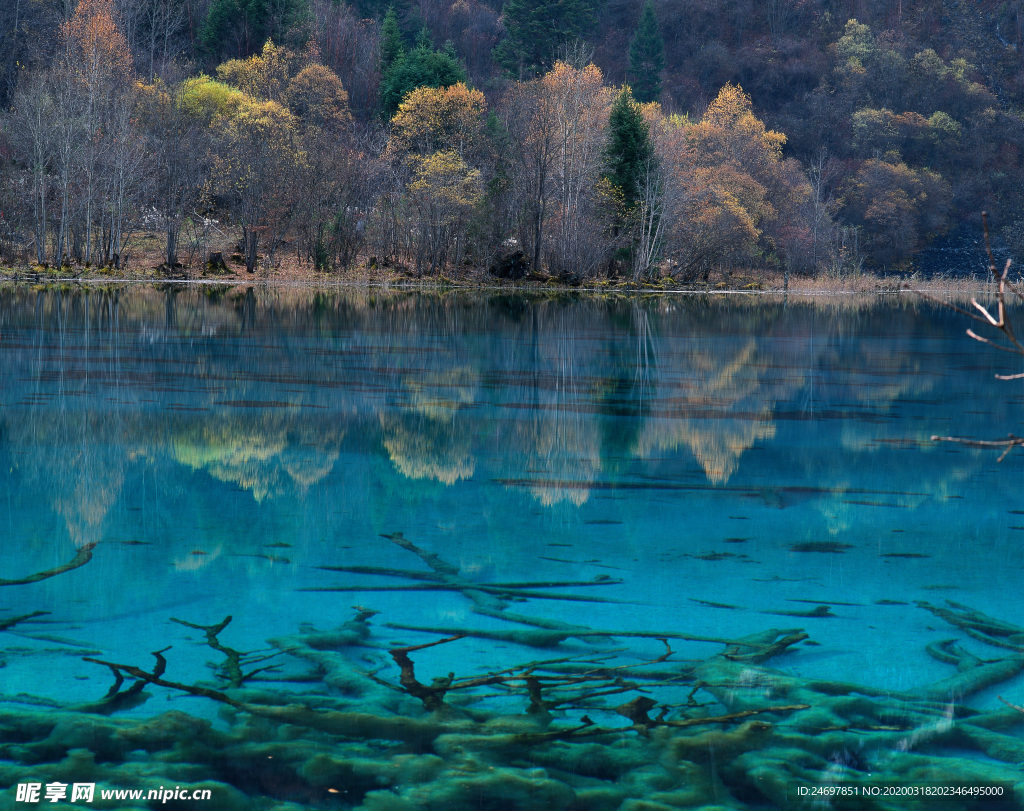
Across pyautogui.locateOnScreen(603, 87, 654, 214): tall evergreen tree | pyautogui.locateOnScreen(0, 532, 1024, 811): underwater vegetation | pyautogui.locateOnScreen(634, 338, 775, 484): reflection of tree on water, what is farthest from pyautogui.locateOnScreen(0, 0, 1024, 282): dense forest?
pyautogui.locateOnScreen(0, 532, 1024, 811): underwater vegetation

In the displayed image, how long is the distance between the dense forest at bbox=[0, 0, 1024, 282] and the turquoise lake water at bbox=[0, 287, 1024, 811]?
39.5m

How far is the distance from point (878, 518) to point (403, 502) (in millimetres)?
3484

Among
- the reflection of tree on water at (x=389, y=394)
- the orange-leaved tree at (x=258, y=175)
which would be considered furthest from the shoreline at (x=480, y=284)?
the reflection of tree on water at (x=389, y=394)

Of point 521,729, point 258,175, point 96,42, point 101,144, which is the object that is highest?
point 96,42

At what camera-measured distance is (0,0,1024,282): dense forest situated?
2031 inches

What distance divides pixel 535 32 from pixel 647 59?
39.6ft

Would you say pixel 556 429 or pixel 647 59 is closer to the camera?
pixel 556 429

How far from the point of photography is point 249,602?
5.50 m

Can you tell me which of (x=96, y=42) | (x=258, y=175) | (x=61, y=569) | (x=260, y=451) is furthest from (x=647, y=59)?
(x=61, y=569)

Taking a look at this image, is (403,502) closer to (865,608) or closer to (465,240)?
(865,608)

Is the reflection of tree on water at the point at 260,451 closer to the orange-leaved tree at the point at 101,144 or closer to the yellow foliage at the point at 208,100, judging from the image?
the orange-leaved tree at the point at 101,144

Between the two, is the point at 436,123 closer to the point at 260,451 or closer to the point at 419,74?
the point at 419,74

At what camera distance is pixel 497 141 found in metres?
61.9

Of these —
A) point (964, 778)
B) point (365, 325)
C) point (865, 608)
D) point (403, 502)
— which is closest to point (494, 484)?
point (403, 502)
